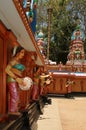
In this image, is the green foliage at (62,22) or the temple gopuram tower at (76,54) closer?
the temple gopuram tower at (76,54)

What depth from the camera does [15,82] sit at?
491cm

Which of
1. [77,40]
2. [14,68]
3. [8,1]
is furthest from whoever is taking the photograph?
[77,40]

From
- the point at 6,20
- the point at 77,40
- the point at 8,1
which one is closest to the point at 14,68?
the point at 6,20

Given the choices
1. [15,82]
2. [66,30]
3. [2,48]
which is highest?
[66,30]

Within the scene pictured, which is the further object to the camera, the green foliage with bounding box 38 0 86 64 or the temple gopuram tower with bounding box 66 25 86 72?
the green foliage with bounding box 38 0 86 64

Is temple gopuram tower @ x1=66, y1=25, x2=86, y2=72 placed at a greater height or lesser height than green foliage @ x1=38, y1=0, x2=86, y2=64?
lesser

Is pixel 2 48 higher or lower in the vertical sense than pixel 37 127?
higher

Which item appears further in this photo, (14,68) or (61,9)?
(61,9)

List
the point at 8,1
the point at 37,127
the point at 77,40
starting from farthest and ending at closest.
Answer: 1. the point at 77,40
2. the point at 37,127
3. the point at 8,1

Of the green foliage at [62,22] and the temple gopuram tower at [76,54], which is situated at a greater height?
the green foliage at [62,22]

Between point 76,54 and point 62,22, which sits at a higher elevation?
point 62,22

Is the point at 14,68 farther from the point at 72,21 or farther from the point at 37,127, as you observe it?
the point at 72,21

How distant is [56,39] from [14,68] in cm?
3289

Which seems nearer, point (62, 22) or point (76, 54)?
point (76, 54)
